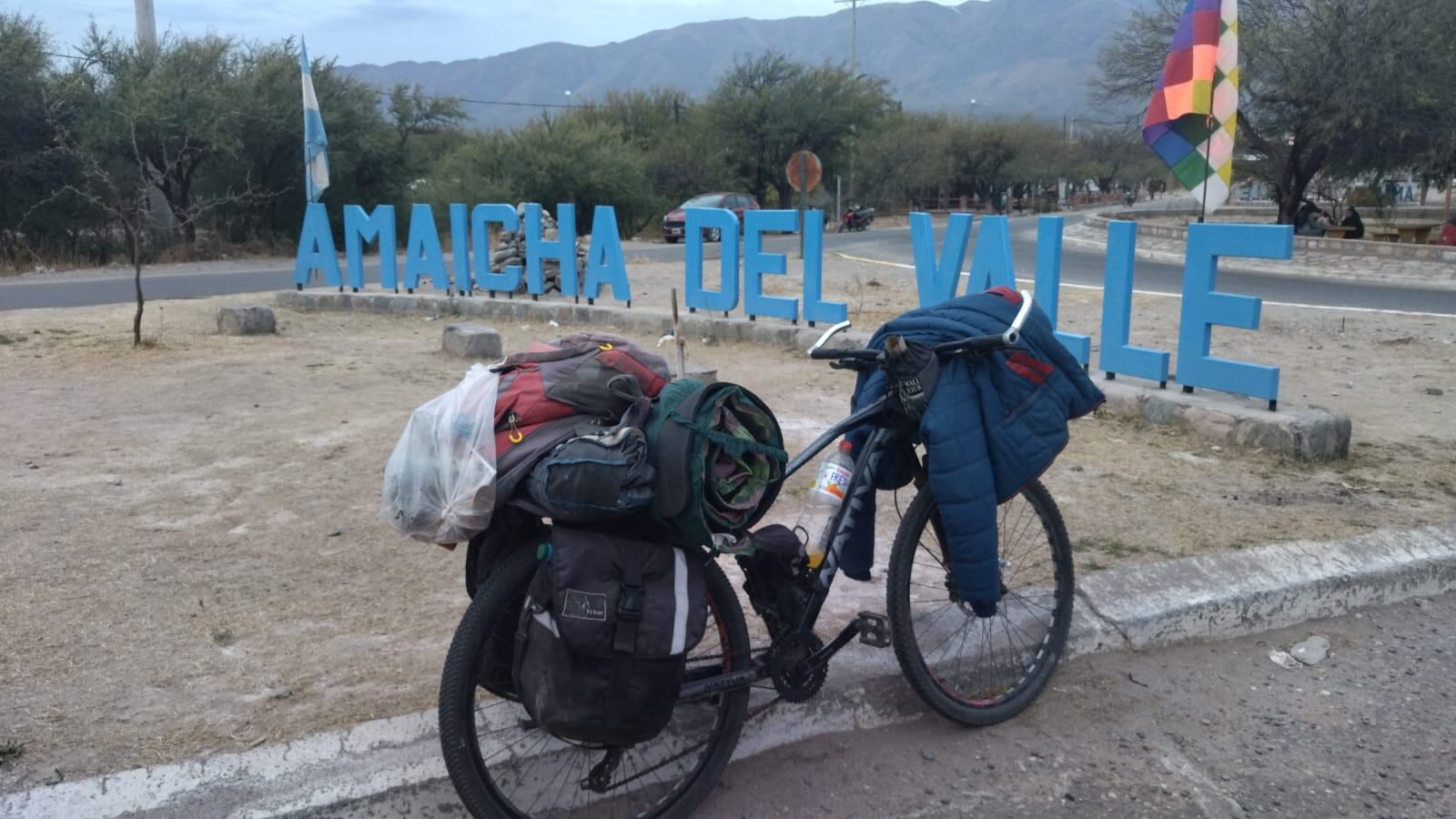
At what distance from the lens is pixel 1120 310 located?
26.5 ft

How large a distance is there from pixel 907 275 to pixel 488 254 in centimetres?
812

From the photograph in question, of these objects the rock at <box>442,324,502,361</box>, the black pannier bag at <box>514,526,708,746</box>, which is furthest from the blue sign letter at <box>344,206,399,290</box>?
the black pannier bag at <box>514,526,708,746</box>

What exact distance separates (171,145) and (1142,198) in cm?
8881

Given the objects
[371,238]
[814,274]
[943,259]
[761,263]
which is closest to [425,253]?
[371,238]

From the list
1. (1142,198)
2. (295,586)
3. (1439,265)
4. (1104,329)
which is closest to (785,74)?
(1439,265)

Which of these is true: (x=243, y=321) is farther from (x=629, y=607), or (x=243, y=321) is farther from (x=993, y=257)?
(x=629, y=607)

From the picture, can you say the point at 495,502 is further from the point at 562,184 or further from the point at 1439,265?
the point at 562,184

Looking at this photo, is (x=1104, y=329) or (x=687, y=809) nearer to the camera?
(x=687, y=809)

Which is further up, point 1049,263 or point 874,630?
point 1049,263

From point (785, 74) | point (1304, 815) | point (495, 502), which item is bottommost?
Result: point (1304, 815)

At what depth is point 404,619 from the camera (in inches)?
162

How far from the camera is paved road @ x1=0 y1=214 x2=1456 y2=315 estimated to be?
54.2 ft

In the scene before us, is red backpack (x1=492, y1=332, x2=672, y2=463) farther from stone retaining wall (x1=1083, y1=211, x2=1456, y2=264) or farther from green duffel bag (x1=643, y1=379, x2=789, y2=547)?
stone retaining wall (x1=1083, y1=211, x2=1456, y2=264)

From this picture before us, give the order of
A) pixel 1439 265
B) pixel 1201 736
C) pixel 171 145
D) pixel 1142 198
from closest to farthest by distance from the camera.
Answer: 1. pixel 1201 736
2. pixel 1439 265
3. pixel 171 145
4. pixel 1142 198
